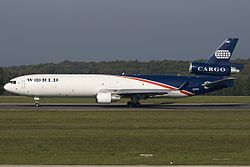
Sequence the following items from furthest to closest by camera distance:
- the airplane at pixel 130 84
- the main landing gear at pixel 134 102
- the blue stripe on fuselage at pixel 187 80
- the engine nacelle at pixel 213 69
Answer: the engine nacelle at pixel 213 69 < the blue stripe on fuselage at pixel 187 80 < the main landing gear at pixel 134 102 < the airplane at pixel 130 84

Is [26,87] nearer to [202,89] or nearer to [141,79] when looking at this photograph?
[141,79]

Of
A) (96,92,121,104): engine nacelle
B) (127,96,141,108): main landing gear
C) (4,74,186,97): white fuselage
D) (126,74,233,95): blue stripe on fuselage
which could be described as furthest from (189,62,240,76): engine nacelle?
(96,92,121,104): engine nacelle

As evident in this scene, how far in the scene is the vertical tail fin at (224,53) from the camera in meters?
57.6

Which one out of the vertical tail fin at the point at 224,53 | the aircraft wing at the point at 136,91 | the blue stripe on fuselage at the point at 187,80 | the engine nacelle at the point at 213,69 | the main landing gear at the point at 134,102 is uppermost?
the vertical tail fin at the point at 224,53

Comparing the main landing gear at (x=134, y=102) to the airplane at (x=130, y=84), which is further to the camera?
the main landing gear at (x=134, y=102)

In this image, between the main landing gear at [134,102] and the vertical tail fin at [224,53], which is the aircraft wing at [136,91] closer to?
the main landing gear at [134,102]

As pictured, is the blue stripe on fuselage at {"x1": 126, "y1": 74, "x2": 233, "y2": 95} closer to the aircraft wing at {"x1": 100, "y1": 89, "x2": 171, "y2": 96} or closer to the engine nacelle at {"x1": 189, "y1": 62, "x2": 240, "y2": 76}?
the engine nacelle at {"x1": 189, "y1": 62, "x2": 240, "y2": 76}

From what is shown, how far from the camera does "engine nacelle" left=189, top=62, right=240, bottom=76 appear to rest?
56312 mm

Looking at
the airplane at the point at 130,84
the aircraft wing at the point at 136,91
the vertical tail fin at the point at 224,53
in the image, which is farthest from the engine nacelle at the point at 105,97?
the vertical tail fin at the point at 224,53

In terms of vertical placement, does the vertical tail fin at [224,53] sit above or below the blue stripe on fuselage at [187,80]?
above

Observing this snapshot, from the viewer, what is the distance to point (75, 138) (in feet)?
80.3

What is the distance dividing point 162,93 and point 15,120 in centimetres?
→ 2021

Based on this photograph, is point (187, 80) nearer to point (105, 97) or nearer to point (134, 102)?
point (134, 102)

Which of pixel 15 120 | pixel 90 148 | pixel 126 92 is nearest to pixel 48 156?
pixel 90 148
